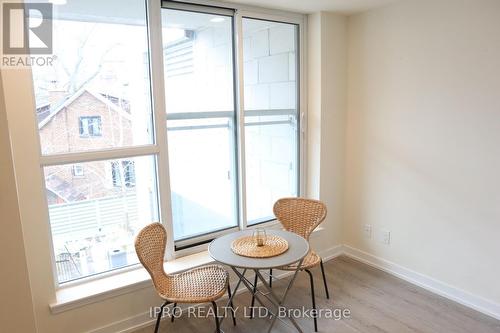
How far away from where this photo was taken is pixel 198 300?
213cm

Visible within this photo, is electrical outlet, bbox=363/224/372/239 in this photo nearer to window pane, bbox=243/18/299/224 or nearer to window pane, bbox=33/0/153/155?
window pane, bbox=243/18/299/224

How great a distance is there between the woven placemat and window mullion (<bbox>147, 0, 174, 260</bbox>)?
668 millimetres

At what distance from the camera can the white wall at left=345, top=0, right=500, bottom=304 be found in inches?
100

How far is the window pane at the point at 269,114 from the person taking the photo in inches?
127

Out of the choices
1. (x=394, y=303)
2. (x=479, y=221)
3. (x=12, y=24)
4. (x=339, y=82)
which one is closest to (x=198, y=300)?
(x=394, y=303)

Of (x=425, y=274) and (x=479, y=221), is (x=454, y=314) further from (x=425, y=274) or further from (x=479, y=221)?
(x=479, y=221)

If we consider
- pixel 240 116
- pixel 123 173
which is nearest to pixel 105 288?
pixel 123 173

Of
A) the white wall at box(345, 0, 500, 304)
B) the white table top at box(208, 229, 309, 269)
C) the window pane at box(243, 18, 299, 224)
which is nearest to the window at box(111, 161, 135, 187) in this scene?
the white table top at box(208, 229, 309, 269)

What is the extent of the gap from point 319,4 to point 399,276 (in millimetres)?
2588

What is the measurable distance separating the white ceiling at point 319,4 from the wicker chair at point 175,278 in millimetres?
2005

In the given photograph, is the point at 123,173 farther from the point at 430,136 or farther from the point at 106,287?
the point at 430,136

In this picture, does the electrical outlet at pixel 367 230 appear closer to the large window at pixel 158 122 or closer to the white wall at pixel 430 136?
the white wall at pixel 430 136

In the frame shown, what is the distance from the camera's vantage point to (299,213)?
9.87 feet

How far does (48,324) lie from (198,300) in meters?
1.03
